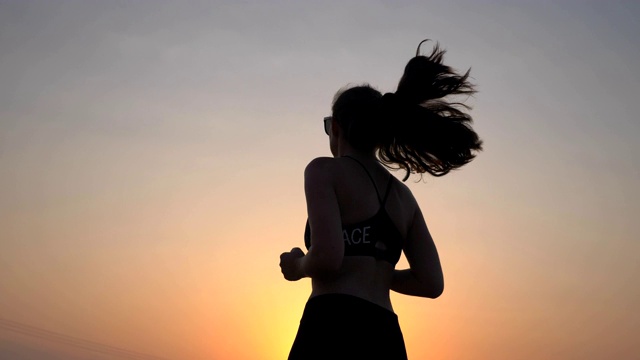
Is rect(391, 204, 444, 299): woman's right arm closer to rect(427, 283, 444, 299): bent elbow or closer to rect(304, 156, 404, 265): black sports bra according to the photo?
rect(427, 283, 444, 299): bent elbow

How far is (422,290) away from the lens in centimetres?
386

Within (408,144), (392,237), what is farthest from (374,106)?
(392,237)

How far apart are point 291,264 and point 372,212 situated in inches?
14.5

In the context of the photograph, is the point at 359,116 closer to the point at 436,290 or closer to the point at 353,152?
the point at 353,152

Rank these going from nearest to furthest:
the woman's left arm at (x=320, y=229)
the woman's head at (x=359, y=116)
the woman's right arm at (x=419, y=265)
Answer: the woman's left arm at (x=320, y=229) < the woman's head at (x=359, y=116) < the woman's right arm at (x=419, y=265)

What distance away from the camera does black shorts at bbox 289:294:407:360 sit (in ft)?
11.2

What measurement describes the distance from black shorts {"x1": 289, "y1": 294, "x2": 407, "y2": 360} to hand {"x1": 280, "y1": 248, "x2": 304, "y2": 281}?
13 cm

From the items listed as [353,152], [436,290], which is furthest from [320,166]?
[436,290]

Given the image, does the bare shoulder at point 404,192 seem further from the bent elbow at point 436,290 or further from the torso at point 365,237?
the bent elbow at point 436,290

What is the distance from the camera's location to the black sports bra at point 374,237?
3.51 meters

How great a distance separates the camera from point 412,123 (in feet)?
12.1

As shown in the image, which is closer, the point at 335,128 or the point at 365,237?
the point at 365,237

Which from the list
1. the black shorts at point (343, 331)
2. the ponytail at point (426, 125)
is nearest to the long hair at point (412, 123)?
the ponytail at point (426, 125)

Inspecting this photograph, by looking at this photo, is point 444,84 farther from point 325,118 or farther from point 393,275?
point 393,275
